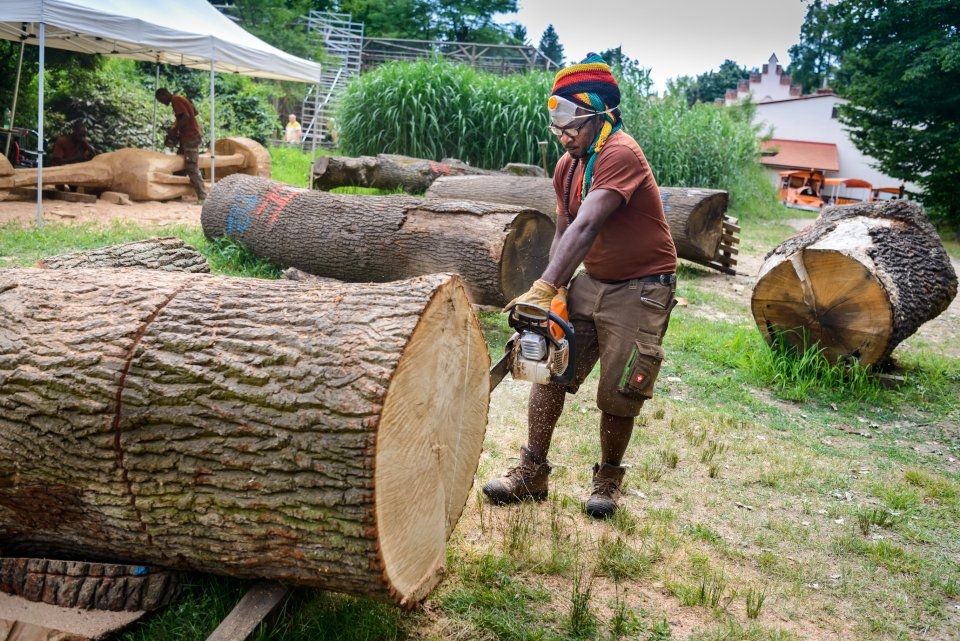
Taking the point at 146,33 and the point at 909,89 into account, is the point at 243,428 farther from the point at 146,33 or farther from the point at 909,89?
the point at 909,89

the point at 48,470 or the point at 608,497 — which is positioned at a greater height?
the point at 48,470

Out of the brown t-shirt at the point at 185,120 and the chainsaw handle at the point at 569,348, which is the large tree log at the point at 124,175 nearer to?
the brown t-shirt at the point at 185,120

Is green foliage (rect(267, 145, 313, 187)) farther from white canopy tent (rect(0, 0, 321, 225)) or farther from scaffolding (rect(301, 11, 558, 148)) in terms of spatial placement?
scaffolding (rect(301, 11, 558, 148))

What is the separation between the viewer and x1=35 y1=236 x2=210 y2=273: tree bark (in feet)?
13.8

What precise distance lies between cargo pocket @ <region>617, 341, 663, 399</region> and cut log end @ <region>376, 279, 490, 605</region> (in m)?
0.78

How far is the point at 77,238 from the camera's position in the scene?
7480 millimetres

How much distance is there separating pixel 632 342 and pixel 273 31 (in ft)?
64.1

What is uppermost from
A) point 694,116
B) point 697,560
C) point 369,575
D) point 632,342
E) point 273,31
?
point 273,31

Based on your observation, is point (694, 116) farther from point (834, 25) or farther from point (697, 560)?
point (697, 560)

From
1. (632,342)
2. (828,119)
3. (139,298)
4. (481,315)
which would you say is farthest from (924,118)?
(828,119)

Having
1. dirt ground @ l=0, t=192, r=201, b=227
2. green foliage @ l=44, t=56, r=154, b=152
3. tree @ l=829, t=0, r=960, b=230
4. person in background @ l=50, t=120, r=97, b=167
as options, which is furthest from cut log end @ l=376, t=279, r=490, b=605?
tree @ l=829, t=0, r=960, b=230

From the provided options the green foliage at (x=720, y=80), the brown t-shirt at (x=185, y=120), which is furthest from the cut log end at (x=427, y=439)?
the green foliage at (x=720, y=80)

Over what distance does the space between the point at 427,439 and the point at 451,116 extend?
11.6 metres

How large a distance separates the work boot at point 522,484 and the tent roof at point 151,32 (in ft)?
25.4
